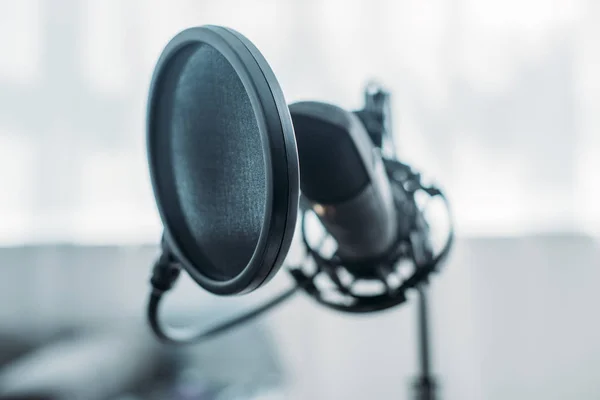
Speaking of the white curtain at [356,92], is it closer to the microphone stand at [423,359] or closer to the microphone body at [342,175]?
the microphone stand at [423,359]

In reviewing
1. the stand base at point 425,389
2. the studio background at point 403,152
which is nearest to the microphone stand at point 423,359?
the stand base at point 425,389

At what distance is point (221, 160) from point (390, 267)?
0.23 m

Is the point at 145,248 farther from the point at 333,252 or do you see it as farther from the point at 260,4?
the point at 333,252

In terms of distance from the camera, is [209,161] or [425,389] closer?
[209,161]

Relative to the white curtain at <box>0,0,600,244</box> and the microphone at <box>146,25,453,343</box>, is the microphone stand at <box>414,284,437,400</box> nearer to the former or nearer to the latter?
the microphone at <box>146,25,453,343</box>

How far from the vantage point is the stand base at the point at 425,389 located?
731 mm

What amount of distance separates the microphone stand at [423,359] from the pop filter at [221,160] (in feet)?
1.08

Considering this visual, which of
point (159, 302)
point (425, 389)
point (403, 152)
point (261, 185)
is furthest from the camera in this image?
point (403, 152)

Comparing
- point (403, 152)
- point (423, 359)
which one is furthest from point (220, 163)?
point (403, 152)

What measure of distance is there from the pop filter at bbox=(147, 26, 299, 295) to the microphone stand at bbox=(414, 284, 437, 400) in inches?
12.9

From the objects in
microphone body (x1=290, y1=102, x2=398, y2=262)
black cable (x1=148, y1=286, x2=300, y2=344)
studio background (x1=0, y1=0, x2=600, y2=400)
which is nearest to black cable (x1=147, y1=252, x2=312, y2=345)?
black cable (x1=148, y1=286, x2=300, y2=344)

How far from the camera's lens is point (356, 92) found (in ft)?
5.27

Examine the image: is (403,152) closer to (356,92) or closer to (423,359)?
(356,92)

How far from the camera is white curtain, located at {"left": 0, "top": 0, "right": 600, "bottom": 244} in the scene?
159cm
